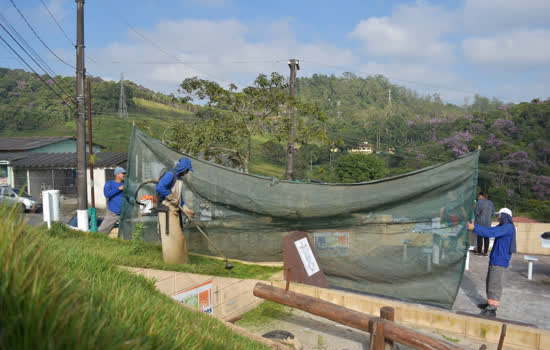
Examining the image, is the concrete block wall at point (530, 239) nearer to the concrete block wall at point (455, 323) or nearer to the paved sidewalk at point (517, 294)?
the paved sidewalk at point (517, 294)

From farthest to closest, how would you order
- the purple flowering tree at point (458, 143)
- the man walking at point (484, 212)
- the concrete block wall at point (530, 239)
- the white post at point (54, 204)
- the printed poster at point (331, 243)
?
the purple flowering tree at point (458, 143) → the concrete block wall at point (530, 239) → the man walking at point (484, 212) → the white post at point (54, 204) → the printed poster at point (331, 243)

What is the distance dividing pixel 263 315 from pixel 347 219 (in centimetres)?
182

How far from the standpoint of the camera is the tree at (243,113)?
53.3 feet

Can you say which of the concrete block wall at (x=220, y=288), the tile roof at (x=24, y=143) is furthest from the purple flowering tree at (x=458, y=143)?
the concrete block wall at (x=220, y=288)

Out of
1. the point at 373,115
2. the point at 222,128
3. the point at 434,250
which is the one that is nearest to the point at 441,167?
the point at 434,250

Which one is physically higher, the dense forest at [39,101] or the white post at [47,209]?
the dense forest at [39,101]

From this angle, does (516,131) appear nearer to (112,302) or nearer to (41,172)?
(41,172)

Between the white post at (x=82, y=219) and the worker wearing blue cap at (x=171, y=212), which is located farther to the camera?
the white post at (x=82, y=219)

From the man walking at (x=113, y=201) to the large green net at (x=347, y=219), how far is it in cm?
47

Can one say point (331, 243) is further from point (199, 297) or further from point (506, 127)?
point (506, 127)

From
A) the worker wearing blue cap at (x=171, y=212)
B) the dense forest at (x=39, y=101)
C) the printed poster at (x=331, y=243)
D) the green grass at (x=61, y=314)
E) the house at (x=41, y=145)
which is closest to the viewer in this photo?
the green grass at (x=61, y=314)

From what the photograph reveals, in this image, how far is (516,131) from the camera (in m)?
38.8

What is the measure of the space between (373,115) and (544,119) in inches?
2048

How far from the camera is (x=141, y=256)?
5.38 metres
